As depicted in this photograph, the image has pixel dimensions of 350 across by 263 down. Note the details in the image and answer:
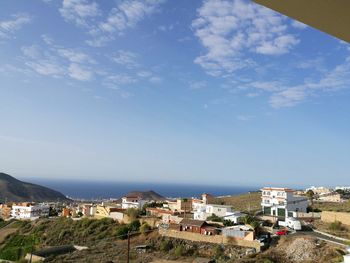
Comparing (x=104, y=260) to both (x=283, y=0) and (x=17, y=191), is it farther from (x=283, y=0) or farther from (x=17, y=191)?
(x=17, y=191)

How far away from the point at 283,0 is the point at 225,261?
1718cm

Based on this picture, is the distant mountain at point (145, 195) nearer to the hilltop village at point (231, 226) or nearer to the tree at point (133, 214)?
the hilltop village at point (231, 226)

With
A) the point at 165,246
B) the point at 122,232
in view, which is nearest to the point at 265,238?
the point at 165,246

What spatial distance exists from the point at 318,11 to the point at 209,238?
20.0m

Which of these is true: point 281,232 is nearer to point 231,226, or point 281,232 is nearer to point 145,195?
point 231,226

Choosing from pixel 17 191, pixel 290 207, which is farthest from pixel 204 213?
pixel 17 191

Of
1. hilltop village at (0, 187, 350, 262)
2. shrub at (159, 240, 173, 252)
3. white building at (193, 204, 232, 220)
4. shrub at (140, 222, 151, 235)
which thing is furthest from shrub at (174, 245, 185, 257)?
white building at (193, 204, 232, 220)

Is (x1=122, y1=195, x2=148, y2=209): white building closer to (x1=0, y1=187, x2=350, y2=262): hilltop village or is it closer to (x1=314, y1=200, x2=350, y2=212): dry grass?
(x1=0, y1=187, x2=350, y2=262): hilltop village

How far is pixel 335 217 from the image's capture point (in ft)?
70.6

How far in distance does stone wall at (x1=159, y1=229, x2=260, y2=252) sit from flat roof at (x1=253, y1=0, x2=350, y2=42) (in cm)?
1806

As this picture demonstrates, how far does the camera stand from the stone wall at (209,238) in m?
18.1

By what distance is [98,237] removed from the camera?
24625mm

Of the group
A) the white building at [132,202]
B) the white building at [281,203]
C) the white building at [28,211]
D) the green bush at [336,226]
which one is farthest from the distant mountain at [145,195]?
the green bush at [336,226]

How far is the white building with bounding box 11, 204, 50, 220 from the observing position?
40.1 metres
